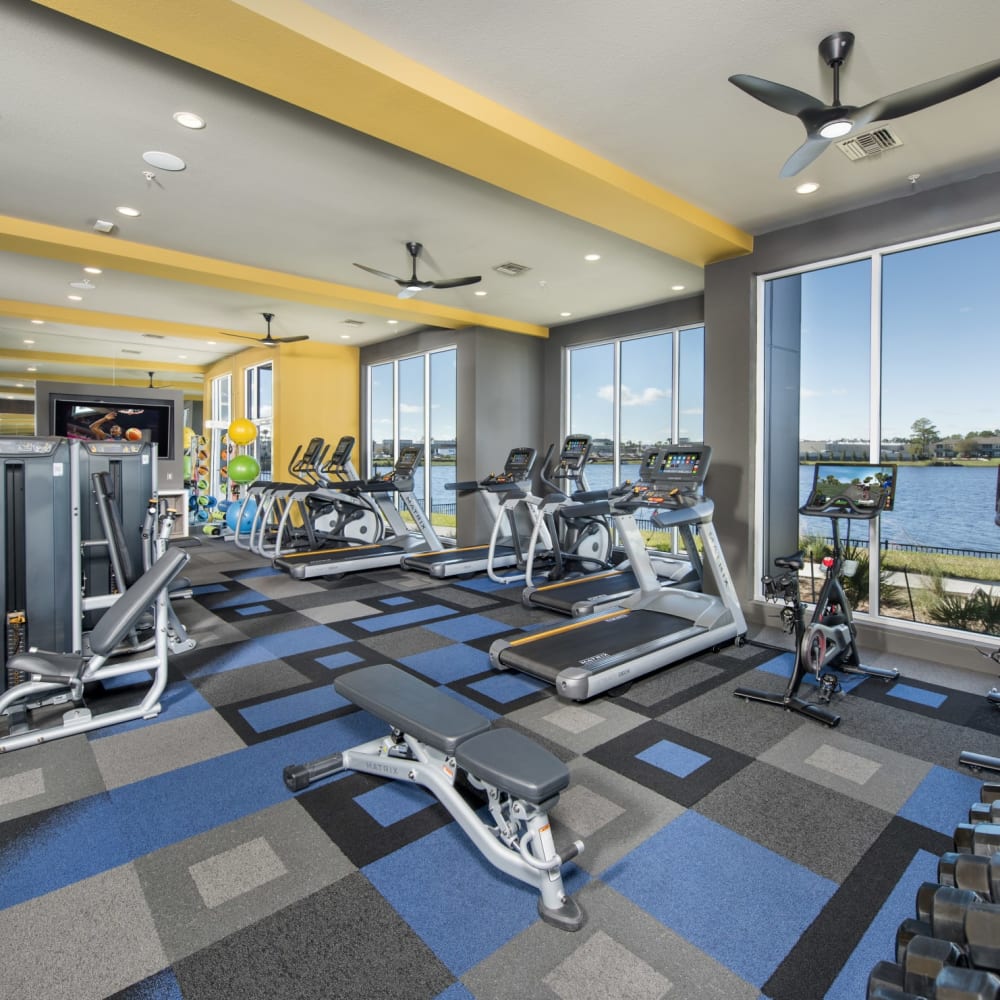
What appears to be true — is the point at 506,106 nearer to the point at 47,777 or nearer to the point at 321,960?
the point at 321,960

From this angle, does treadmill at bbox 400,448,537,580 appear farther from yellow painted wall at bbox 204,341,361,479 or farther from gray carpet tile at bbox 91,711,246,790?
yellow painted wall at bbox 204,341,361,479

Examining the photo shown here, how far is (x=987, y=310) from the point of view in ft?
13.8

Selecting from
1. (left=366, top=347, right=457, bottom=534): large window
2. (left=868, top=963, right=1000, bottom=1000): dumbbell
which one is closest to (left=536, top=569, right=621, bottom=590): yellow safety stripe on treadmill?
(left=366, top=347, right=457, bottom=534): large window

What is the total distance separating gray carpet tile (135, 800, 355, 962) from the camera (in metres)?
1.77

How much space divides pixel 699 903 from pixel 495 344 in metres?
7.19

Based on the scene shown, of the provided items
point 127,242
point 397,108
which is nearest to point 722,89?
point 397,108

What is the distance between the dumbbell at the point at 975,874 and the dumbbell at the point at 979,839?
59 mm

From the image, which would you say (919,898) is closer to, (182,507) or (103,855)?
(103,855)

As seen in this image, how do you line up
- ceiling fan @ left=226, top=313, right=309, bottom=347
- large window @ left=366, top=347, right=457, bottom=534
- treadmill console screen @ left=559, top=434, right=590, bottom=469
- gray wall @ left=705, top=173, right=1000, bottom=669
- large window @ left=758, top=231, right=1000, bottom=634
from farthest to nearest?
large window @ left=366, top=347, right=457, bottom=534, ceiling fan @ left=226, top=313, right=309, bottom=347, treadmill console screen @ left=559, top=434, right=590, bottom=469, gray wall @ left=705, top=173, right=1000, bottom=669, large window @ left=758, top=231, right=1000, bottom=634

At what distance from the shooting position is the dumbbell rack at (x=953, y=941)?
1029 millimetres

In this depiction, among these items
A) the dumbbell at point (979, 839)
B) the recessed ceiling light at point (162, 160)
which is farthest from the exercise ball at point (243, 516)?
the dumbbell at point (979, 839)

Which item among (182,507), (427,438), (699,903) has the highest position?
(427,438)

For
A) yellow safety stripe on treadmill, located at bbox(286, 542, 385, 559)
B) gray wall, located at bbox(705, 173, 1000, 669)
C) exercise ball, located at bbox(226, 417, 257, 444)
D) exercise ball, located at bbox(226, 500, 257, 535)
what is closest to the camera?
gray wall, located at bbox(705, 173, 1000, 669)

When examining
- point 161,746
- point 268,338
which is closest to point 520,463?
point 268,338
